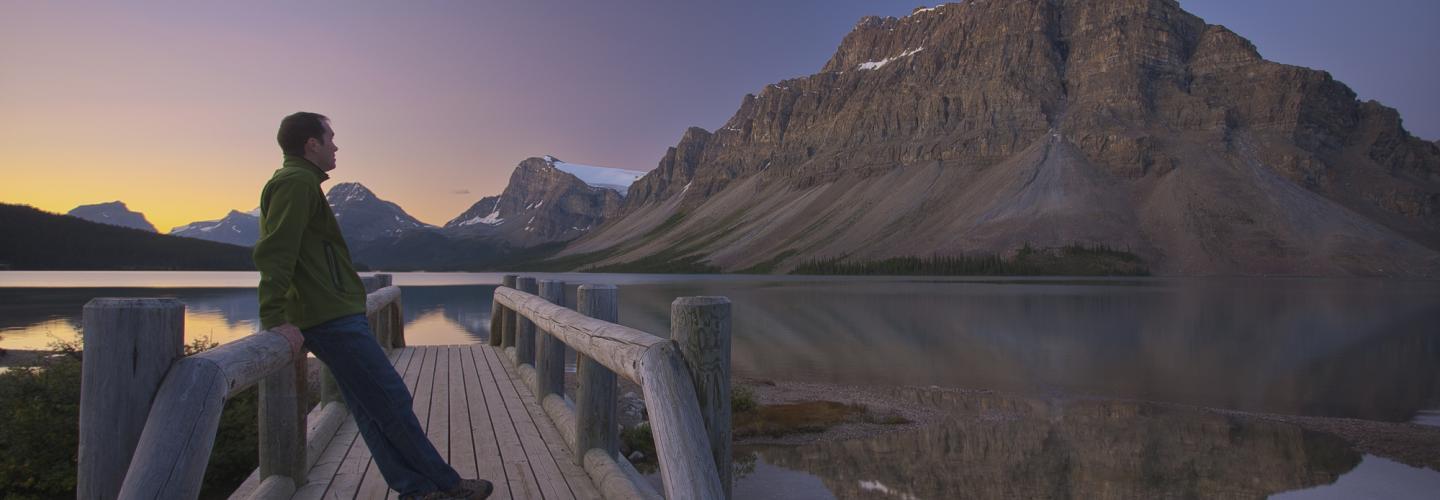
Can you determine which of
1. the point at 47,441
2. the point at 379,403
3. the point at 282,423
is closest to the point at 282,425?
the point at 282,423

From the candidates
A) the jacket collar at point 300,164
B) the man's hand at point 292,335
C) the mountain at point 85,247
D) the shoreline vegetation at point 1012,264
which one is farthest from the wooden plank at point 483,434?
the mountain at point 85,247

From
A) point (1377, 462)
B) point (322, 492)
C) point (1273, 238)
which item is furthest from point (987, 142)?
point (322, 492)

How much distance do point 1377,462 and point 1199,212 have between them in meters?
135

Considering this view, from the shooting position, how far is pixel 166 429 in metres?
2.99

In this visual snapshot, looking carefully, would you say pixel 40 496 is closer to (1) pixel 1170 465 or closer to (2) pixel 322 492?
(2) pixel 322 492

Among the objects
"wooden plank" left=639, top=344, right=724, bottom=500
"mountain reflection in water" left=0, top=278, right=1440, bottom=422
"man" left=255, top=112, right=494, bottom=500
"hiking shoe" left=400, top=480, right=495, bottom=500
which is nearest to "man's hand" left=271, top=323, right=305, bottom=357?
"man" left=255, top=112, right=494, bottom=500

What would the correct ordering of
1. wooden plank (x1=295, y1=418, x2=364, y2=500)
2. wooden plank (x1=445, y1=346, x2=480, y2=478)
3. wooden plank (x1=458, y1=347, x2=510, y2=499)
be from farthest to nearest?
wooden plank (x1=445, y1=346, x2=480, y2=478) < wooden plank (x1=458, y1=347, x2=510, y2=499) < wooden plank (x1=295, y1=418, x2=364, y2=500)

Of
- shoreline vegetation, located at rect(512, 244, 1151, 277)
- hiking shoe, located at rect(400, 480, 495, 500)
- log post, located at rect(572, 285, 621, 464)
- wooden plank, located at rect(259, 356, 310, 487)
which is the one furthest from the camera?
shoreline vegetation, located at rect(512, 244, 1151, 277)

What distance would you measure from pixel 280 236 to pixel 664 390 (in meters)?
1.96

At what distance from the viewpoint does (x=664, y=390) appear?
3.58 meters

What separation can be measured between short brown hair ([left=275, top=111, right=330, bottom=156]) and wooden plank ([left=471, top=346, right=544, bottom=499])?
8.00 ft

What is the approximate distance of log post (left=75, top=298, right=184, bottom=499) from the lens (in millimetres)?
2945

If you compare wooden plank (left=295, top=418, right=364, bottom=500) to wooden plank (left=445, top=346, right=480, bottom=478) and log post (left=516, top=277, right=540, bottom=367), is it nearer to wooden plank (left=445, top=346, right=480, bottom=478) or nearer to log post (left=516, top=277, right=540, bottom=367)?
wooden plank (left=445, top=346, right=480, bottom=478)

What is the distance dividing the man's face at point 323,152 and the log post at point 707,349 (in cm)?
198
